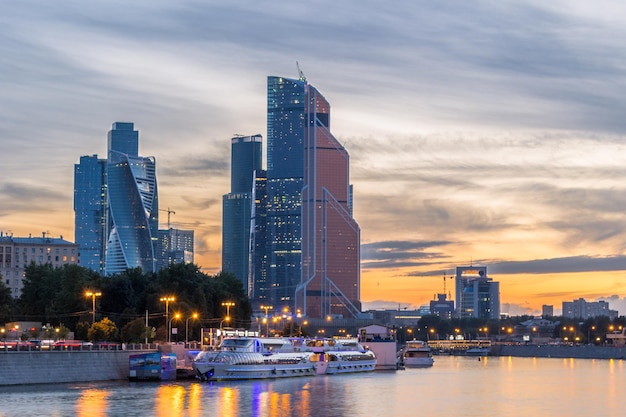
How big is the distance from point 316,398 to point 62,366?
27.7 meters

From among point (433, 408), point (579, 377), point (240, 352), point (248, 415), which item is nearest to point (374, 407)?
point (433, 408)

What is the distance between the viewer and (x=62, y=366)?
117938 millimetres

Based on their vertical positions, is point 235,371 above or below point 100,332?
below

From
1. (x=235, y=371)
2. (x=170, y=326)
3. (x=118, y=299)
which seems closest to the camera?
(x=235, y=371)

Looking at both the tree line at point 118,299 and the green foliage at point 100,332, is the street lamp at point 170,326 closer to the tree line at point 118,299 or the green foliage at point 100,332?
the tree line at point 118,299

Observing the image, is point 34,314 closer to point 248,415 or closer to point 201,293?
point 201,293

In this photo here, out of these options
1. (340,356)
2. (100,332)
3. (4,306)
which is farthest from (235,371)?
(4,306)

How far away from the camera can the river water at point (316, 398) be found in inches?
3767

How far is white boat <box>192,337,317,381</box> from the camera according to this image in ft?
431

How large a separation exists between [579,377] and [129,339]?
6825cm

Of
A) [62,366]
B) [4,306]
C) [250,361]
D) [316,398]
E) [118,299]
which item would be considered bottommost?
[316,398]

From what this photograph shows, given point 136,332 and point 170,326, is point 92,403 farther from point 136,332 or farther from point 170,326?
point 170,326

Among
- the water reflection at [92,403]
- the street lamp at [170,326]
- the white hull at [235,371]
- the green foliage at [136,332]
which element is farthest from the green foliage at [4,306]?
the water reflection at [92,403]

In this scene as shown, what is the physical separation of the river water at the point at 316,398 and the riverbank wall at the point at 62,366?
5.39 ft
